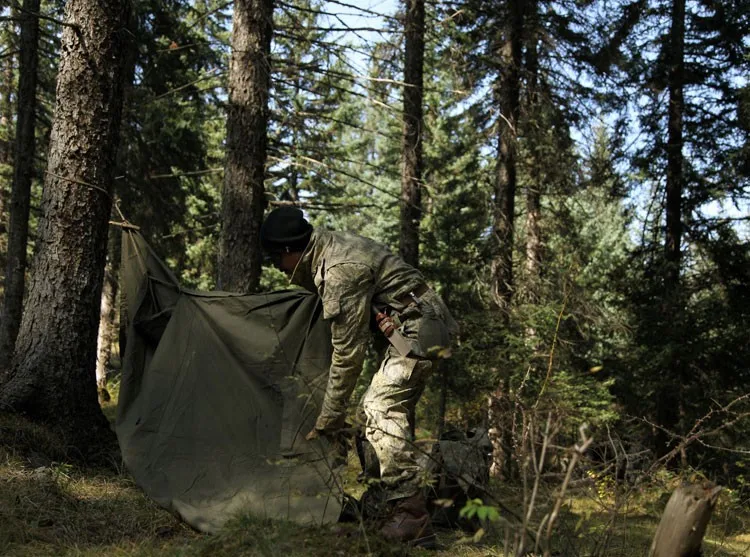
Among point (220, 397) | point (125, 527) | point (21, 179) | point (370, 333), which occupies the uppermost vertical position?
point (21, 179)

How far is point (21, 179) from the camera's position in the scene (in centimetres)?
1034

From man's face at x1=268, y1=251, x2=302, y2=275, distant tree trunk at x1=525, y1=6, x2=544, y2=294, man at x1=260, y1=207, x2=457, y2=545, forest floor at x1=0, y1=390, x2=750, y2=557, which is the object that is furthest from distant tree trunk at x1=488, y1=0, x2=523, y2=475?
man's face at x1=268, y1=251, x2=302, y2=275

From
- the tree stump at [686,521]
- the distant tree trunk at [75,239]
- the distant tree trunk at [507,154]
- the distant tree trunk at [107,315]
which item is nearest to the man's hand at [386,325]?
the tree stump at [686,521]

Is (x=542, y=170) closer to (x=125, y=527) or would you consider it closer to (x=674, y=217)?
(x=674, y=217)

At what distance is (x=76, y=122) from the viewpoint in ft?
18.4

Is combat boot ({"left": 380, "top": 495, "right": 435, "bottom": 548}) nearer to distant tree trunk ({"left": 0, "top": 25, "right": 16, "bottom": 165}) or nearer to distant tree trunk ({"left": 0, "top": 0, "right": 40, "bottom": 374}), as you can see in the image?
distant tree trunk ({"left": 0, "top": 0, "right": 40, "bottom": 374})

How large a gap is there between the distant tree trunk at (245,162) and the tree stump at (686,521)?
5.97 meters

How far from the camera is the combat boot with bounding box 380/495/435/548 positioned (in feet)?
14.3

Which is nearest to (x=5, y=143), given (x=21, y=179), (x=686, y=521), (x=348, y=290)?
(x=21, y=179)

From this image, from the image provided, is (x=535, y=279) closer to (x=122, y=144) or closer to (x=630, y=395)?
(x=630, y=395)

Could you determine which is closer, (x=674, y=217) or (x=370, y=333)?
(x=370, y=333)

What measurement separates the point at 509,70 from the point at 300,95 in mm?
11542

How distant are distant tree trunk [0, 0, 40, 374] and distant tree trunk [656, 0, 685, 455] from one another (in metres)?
11.4

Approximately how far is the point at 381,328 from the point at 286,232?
3.06ft
